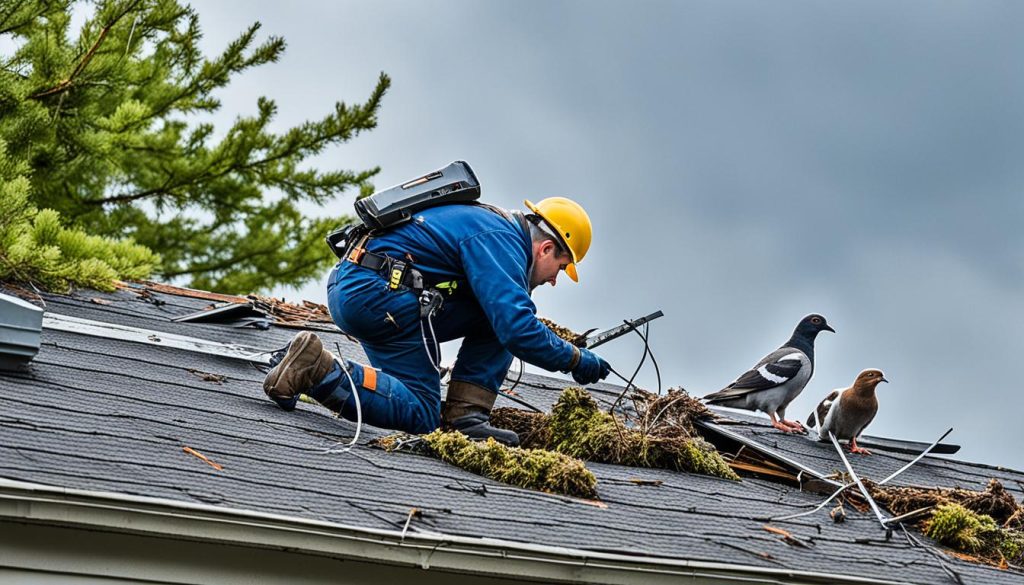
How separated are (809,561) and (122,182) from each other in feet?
44.1

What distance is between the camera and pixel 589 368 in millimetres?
6328

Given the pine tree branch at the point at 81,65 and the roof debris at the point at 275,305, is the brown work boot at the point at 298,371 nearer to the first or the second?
the roof debris at the point at 275,305

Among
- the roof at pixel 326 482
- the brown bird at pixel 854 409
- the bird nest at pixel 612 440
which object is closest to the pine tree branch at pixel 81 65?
the roof at pixel 326 482

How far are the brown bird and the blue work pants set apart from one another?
6.91ft

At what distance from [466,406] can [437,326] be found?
44 cm

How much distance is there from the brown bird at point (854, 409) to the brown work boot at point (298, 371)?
3.13 metres

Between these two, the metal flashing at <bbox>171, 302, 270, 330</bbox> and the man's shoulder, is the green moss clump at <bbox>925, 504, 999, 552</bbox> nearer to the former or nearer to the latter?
the man's shoulder

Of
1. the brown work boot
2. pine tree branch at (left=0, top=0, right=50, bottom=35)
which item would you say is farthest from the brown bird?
pine tree branch at (left=0, top=0, right=50, bottom=35)

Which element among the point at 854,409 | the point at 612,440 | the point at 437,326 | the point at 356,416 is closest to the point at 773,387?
the point at 854,409

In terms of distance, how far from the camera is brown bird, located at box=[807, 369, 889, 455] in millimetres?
7333

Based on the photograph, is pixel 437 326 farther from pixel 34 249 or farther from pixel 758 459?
pixel 34 249

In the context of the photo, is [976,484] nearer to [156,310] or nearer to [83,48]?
[156,310]

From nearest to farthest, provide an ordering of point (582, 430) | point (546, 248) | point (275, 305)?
point (582, 430) < point (546, 248) < point (275, 305)

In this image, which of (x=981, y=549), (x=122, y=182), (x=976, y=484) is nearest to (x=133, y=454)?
(x=981, y=549)
